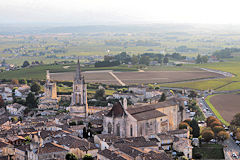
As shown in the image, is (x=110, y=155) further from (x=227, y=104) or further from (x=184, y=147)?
(x=227, y=104)

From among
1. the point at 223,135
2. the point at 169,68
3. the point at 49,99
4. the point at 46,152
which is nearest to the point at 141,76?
the point at 169,68

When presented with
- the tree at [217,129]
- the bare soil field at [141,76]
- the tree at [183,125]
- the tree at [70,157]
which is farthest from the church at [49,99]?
the tree at [70,157]

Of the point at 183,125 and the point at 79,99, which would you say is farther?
the point at 79,99

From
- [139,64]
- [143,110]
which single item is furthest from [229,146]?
[139,64]

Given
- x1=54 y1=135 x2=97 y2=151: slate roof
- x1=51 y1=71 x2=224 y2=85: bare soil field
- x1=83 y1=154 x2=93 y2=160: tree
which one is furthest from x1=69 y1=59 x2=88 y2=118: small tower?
x1=51 y1=71 x2=224 y2=85: bare soil field

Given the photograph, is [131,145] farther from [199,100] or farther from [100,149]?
[199,100]

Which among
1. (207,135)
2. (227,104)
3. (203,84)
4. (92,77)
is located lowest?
(92,77)
